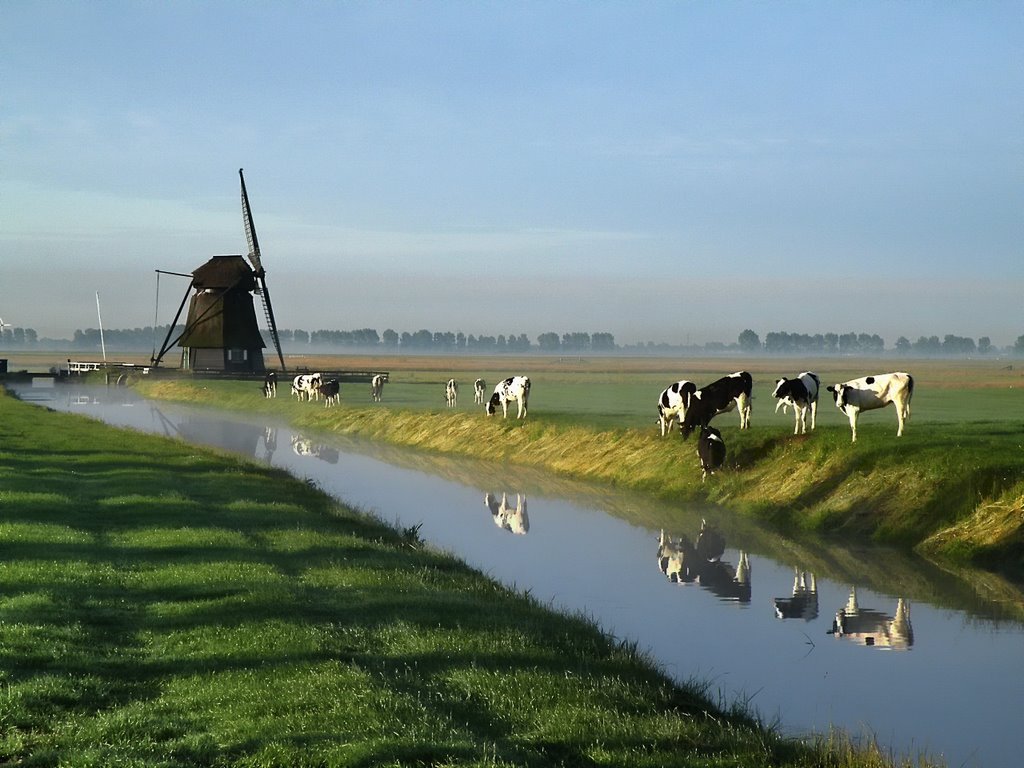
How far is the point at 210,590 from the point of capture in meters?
14.2

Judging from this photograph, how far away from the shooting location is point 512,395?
4812 centimetres

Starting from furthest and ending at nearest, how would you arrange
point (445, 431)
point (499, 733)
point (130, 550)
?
point (445, 431), point (130, 550), point (499, 733)

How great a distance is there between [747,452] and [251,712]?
22944mm

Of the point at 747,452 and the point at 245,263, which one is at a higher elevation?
the point at 245,263

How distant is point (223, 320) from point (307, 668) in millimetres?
85080

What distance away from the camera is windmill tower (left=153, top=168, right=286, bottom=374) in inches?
3652

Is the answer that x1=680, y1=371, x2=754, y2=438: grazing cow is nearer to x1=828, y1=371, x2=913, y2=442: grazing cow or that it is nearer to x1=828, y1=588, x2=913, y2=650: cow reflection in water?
x1=828, y1=371, x2=913, y2=442: grazing cow

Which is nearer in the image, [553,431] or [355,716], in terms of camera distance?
[355,716]

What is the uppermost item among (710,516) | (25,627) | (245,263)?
(245,263)

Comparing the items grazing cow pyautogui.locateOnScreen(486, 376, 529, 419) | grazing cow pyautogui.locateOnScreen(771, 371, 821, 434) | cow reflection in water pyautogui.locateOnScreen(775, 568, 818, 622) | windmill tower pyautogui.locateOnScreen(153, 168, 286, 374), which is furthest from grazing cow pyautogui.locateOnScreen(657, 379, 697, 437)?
windmill tower pyautogui.locateOnScreen(153, 168, 286, 374)

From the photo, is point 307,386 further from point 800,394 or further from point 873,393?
point 873,393

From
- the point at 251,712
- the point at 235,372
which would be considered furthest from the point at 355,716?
the point at 235,372

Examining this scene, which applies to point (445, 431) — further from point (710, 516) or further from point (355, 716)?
point (355, 716)

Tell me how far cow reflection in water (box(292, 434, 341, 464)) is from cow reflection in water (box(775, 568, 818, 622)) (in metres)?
25.9
